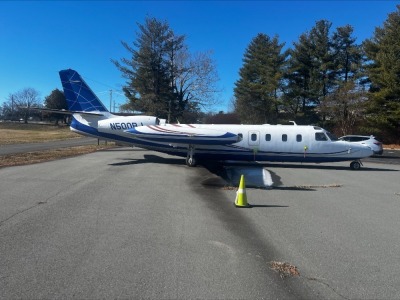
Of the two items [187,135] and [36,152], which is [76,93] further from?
[187,135]

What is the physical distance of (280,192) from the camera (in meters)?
12.1

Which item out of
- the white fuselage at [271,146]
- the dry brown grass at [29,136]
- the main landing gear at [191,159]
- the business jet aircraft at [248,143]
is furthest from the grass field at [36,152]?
the main landing gear at [191,159]

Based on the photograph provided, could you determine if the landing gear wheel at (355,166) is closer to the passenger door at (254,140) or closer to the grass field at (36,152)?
the passenger door at (254,140)

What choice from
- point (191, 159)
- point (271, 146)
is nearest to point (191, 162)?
point (191, 159)

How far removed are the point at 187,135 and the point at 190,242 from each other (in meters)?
13.6

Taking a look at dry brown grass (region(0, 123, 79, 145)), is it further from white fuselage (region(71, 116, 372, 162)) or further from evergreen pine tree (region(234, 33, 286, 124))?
evergreen pine tree (region(234, 33, 286, 124))

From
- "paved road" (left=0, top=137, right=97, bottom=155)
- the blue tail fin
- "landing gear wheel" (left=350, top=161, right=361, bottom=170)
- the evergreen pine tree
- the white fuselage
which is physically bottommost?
"paved road" (left=0, top=137, right=97, bottom=155)

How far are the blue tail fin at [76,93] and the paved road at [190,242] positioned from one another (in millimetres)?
11103

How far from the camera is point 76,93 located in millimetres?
23141

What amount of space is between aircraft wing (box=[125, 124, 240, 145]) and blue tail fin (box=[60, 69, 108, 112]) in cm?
462

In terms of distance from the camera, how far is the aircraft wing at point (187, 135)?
19641 mm

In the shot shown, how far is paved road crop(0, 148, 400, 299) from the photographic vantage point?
4.61 metres

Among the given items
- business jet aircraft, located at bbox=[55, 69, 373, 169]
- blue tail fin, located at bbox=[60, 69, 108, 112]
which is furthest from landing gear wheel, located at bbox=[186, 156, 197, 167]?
blue tail fin, located at bbox=[60, 69, 108, 112]

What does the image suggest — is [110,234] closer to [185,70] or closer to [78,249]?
[78,249]
